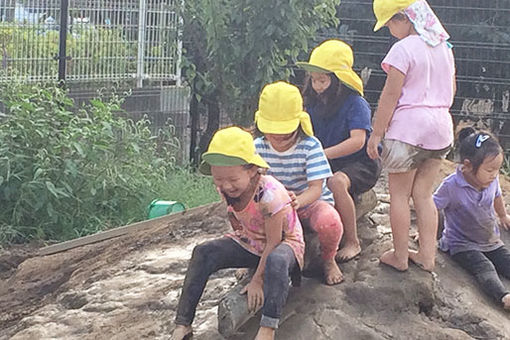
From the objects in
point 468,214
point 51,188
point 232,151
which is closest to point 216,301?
point 232,151

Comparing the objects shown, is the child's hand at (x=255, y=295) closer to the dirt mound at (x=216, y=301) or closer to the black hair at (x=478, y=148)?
the dirt mound at (x=216, y=301)

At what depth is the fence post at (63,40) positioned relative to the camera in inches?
321

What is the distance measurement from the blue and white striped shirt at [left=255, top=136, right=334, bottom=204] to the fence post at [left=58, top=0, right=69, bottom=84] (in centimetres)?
397

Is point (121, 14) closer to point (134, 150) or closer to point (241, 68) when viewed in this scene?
point (241, 68)

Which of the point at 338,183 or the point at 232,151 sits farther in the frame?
the point at 338,183

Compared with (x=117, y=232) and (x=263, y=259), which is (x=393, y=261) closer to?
(x=263, y=259)

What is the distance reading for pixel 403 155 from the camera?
4.66 meters

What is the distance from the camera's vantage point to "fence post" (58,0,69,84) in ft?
26.8

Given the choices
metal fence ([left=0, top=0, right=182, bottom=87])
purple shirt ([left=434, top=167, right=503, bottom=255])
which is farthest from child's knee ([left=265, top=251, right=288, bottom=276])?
metal fence ([left=0, top=0, right=182, bottom=87])

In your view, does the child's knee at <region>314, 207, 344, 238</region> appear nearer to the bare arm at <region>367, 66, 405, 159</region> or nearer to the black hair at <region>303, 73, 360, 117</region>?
the bare arm at <region>367, 66, 405, 159</region>

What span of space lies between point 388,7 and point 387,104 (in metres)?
0.50

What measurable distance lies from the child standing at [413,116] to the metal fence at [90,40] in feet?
13.5

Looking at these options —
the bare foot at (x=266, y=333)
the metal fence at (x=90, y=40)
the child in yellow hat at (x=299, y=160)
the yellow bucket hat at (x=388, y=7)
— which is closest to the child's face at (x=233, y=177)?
the child in yellow hat at (x=299, y=160)

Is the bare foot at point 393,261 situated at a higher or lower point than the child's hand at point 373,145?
lower
